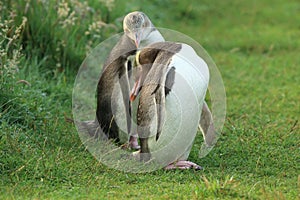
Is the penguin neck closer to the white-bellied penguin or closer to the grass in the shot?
the white-bellied penguin

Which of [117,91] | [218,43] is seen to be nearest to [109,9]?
[218,43]

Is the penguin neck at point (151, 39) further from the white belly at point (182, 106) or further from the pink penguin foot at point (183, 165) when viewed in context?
the pink penguin foot at point (183, 165)

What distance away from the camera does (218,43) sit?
9500 mm

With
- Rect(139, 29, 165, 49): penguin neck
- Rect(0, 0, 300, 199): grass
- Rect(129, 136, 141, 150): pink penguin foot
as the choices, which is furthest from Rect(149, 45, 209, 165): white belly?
Rect(139, 29, 165, 49): penguin neck

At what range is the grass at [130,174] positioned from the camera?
452cm

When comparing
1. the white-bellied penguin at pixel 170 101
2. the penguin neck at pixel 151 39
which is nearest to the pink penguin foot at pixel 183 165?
the white-bellied penguin at pixel 170 101

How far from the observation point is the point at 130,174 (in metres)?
4.82

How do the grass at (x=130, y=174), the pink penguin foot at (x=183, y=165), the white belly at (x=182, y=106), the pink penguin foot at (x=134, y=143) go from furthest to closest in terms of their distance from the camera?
the pink penguin foot at (x=134, y=143), the pink penguin foot at (x=183, y=165), the white belly at (x=182, y=106), the grass at (x=130, y=174)

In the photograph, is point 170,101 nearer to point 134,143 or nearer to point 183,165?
point 183,165

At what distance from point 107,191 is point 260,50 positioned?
5.27 metres

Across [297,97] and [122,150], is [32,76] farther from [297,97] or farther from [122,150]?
[297,97]

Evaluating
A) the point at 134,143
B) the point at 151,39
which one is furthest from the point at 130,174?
the point at 151,39

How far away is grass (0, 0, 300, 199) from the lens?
4.52m

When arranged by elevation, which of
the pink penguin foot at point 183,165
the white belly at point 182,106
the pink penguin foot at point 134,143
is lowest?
the pink penguin foot at point 134,143
